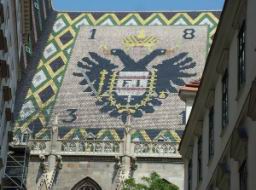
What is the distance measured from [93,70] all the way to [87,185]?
5385mm

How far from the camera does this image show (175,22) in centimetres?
3562

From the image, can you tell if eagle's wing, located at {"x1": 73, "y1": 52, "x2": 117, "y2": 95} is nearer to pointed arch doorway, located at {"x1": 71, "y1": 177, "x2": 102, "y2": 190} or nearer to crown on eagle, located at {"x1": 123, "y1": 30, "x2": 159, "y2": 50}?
crown on eagle, located at {"x1": 123, "y1": 30, "x2": 159, "y2": 50}

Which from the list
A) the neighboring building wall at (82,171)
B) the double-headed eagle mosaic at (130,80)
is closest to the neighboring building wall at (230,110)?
the neighboring building wall at (82,171)

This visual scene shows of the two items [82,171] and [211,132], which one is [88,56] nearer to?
[82,171]

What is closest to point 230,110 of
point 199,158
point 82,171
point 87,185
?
point 199,158

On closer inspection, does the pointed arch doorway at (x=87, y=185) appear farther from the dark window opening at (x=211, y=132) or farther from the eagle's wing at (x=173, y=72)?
the dark window opening at (x=211, y=132)

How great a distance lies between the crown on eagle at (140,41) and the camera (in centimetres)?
3419

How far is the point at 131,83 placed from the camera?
1256 inches

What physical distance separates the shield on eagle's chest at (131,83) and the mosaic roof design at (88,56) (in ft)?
0.29

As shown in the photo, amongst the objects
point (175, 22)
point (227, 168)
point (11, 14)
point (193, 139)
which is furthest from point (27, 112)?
point (227, 168)

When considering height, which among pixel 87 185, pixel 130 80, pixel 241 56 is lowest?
pixel 241 56

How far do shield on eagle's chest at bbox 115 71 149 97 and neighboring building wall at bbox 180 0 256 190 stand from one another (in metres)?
16.2

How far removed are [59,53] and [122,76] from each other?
11.6 feet

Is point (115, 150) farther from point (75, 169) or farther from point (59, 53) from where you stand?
point (59, 53)
